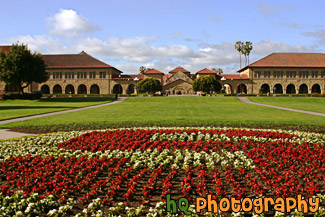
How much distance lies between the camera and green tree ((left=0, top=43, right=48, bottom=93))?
47094 millimetres

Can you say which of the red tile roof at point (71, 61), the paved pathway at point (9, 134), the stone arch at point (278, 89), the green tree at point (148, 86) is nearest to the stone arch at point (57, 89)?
the red tile roof at point (71, 61)

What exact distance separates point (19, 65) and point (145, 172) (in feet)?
158

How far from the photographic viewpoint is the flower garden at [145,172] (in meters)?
5.16

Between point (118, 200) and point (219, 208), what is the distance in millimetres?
1959

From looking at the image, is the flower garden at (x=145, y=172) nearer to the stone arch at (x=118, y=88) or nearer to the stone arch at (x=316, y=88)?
the stone arch at (x=118, y=88)

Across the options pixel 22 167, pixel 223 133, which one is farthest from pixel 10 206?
pixel 223 133

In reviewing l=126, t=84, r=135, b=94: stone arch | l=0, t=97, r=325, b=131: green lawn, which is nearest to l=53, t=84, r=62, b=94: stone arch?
l=126, t=84, r=135, b=94: stone arch

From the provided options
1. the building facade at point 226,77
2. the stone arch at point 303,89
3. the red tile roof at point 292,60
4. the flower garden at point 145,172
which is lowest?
the flower garden at point 145,172

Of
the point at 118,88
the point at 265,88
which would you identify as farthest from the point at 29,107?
the point at 265,88

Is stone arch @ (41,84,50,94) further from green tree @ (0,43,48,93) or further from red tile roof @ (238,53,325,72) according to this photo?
red tile roof @ (238,53,325,72)

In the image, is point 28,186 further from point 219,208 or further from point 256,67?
point 256,67

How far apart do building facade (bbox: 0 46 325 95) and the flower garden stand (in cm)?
6051

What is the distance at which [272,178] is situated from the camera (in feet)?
21.6

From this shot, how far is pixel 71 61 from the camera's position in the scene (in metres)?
75.4
